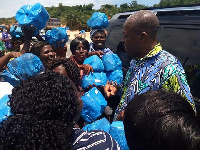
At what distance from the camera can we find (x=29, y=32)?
102 inches

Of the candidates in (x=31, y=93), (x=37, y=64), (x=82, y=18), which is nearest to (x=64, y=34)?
(x=37, y=64)

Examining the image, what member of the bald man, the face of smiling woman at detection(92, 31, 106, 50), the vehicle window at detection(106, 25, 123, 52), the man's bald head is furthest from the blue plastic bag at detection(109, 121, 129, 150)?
the vehicle window at detection(106, 25, 123, 52)

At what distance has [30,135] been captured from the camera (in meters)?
0.93

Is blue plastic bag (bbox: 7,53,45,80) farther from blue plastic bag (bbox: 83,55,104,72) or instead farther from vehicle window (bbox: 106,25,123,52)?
vehicle window (bbox: 106,25,123,52)

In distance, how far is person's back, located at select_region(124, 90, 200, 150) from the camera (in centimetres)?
89

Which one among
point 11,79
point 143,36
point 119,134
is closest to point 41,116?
point 119,134

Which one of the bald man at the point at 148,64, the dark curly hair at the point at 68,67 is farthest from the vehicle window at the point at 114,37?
the bald man at the point at 148,64

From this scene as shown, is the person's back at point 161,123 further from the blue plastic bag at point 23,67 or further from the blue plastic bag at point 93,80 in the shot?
the blue plastic bag at point 93,80

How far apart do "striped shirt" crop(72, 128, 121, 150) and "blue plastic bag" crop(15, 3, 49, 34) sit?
1756mm

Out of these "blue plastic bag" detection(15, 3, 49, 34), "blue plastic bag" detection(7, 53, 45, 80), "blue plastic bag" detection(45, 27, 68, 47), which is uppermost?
"blue plastic bag" detection(15, 3, 49, 34)

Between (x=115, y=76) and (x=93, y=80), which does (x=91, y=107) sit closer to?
(x=93, y=80)

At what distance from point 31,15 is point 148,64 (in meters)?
1.55

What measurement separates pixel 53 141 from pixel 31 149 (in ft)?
0.33

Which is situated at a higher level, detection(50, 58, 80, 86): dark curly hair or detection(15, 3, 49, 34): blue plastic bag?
detection(15, 3, 49, 34): blue plastic bag
